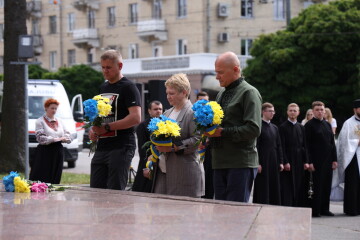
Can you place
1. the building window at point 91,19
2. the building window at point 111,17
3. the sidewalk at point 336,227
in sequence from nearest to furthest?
the sidewalk at point 336,227, the building window at point 111,17, the building window at point 91,19

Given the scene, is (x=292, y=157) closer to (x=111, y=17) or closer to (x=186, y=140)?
(x=186, y=140)

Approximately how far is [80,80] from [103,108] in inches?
1774

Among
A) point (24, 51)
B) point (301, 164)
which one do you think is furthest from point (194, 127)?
point (24, 51)

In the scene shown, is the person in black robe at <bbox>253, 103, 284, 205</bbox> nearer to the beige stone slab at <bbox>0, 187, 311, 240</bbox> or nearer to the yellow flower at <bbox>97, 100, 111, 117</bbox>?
the yellow flower at <bbox>97, 100, 111, 117</bbox>

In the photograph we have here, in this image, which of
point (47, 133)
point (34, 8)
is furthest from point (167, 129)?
point (34, 8)

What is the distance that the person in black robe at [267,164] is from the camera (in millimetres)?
12500

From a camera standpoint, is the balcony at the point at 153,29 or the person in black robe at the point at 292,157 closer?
the person in black robe at the point at 292,157

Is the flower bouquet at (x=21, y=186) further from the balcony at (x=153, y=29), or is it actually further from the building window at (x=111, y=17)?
the building window at (x=111, y=17)

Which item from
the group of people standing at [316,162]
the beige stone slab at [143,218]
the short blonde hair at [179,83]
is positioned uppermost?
the short blonde hair at [179,83]

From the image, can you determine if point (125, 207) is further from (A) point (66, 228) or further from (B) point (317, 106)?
(B) point (317, 106)

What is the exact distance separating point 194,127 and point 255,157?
0.69 m

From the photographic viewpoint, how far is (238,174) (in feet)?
25.0

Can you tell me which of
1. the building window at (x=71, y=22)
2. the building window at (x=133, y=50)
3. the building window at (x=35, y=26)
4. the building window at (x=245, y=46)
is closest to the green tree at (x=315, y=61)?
the building window at (x=245, y=46)

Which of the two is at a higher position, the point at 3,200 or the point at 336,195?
the point at 3,200
